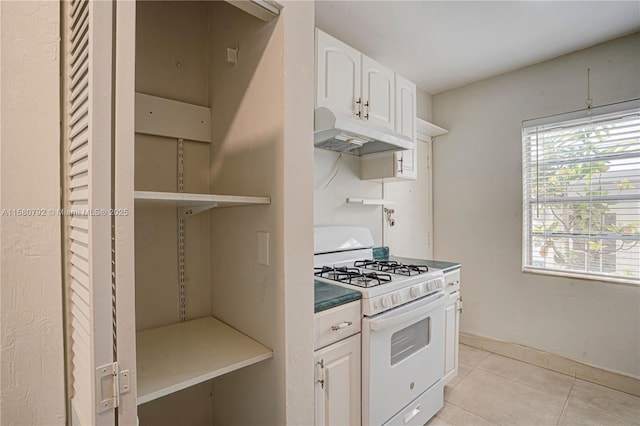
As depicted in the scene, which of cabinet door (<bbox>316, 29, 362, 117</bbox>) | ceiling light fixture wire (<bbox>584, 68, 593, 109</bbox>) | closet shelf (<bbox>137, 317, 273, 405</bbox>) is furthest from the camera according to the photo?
ceiling light fixture wire (<bbox>584, 68, 593, 109</bbox>)

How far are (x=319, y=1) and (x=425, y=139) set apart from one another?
6.16 ft

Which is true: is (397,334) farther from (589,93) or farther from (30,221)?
(589,93)

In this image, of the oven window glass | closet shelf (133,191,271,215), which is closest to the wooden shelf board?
closet shelf (133,191,271,215)

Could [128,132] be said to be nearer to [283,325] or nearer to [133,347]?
[133,347]

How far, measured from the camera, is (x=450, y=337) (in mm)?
2225

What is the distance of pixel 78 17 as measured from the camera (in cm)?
85

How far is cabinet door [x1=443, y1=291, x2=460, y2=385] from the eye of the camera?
7.13 ft

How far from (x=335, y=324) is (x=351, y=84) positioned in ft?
4.75

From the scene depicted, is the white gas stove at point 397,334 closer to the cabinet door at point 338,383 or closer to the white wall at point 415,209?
the cabinet door at point 338,383

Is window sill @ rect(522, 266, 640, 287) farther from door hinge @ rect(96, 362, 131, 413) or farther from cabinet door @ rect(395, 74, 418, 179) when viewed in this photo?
door hinge @ rect(96, 362, 131, 413)

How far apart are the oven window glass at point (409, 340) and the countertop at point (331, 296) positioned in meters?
0.38

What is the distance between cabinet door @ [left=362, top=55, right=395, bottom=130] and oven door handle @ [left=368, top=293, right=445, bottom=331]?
123 cm

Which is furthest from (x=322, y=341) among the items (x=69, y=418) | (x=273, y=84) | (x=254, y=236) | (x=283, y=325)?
(x=273, y=84)

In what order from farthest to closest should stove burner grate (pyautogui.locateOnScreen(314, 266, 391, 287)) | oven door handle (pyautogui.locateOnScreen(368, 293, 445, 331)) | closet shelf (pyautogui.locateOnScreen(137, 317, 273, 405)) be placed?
stove burner grate (pyautogui.locateOnScreen(314, 266, 391, 287)) → oven door handle (pyautogui.locateOnScreen(368, 293, 445, 331)) → closet shelf (pyautogui.locateOnScreen(137, 317, 273, 405))
